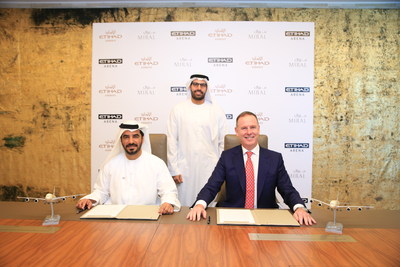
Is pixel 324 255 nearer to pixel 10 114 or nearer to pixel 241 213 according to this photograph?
pixel 241 213

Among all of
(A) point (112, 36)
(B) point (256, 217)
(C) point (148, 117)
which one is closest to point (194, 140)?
(C) point (148, 117)

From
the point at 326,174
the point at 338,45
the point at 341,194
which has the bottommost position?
the point at 341,194

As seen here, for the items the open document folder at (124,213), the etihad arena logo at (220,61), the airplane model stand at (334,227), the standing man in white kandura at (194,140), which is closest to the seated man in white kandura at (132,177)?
the open document folder at (124,213)

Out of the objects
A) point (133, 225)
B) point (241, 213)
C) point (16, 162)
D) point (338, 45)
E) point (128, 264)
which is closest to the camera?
point (128, 264)

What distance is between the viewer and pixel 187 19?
14.3 ft

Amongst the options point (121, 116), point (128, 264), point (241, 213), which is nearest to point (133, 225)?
point (128, 264)

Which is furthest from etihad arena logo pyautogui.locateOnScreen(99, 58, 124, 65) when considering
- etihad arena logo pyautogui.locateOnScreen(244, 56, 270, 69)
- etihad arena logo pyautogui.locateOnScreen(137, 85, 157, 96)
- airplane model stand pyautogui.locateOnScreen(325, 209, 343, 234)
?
airplane model stand pyautogui.locateOnScreen(325, 209, 343, 234)

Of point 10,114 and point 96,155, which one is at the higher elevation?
point 10,114

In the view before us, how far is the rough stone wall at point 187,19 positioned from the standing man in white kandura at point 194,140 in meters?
1.49

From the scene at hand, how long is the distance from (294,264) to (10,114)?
4.83m

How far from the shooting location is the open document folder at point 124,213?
5.71 ft

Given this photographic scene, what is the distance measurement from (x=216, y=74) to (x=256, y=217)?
296 centimetres

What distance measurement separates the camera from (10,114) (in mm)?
4570

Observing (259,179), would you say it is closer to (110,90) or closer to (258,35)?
(258,35)
